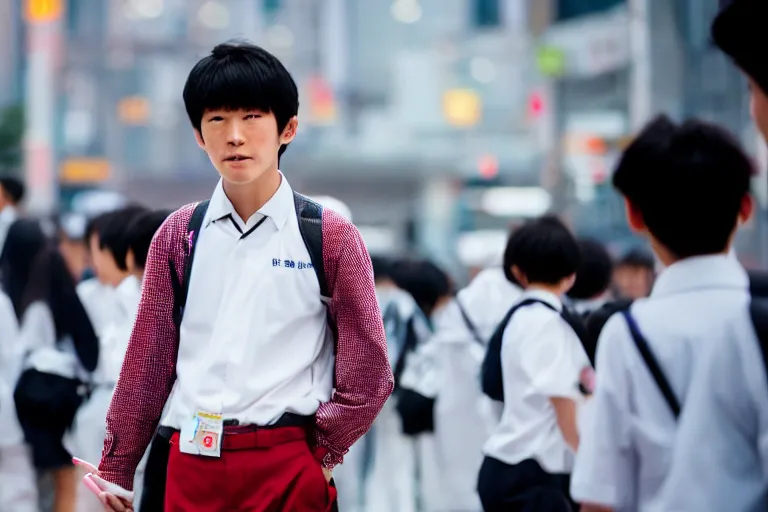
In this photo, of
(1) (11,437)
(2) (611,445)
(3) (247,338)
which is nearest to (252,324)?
(3) (247,338)

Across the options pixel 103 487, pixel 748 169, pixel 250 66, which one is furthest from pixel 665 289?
pixel 103 487

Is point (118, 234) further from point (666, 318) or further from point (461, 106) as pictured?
point (461, 106)

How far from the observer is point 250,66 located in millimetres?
3061

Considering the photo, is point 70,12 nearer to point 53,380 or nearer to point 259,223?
point 53,380

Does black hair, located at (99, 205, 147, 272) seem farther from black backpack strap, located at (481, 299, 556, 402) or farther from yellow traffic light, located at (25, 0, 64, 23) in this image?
yellow traffic light, located at (25, 0, 64, 23)

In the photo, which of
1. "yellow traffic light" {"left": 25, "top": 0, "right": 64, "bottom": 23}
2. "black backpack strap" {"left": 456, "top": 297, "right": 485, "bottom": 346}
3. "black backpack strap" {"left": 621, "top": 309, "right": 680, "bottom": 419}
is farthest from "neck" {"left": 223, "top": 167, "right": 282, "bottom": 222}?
"yellow traffic light" {"left": 25, "top": 0, "right": 64, "bottom": 23}

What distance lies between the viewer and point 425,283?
854cm

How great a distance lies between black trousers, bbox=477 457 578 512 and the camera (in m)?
4.20

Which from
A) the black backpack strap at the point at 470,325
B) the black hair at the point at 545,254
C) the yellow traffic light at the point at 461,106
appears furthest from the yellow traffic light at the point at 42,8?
the yellow traffic light at the point at 461,106

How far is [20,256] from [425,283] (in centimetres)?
320

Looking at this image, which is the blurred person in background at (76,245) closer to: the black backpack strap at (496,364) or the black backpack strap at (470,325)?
the black backpack strap at (470,325)

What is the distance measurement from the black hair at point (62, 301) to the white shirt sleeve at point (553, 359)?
248 cm

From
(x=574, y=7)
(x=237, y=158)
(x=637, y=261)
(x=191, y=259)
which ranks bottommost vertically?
(x=637, y=261)

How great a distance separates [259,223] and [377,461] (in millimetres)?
6986
